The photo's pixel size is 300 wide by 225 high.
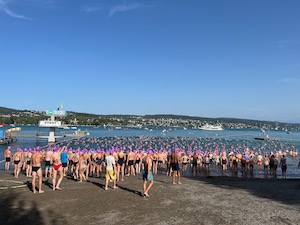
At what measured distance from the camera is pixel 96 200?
35.7ft

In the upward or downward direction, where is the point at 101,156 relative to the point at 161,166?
upward

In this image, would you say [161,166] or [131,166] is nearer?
[131,166]

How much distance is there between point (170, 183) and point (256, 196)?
4.61m

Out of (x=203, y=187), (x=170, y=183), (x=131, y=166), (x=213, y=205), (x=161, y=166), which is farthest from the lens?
(x=161, y=166)

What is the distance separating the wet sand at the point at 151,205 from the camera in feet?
28.2

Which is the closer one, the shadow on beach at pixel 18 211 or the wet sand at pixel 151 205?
the shadow on beach at pixel 18 211

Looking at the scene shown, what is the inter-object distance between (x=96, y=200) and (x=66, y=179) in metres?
5.76

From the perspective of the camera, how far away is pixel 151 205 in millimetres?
10180

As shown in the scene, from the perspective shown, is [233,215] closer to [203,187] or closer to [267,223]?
[267,223]

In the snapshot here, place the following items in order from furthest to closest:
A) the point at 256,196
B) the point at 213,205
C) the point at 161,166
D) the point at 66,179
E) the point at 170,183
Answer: the point at 161,166 < the point at 66,179 < the point at 170,183 < the point at 256,196 < the point at 213,205

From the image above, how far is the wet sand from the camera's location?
28.2 ft

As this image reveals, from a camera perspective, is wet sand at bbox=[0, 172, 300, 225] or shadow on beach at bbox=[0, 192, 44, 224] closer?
shadow on beach at bbox=[0, 192, 44, 224]

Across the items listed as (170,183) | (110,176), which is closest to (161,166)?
(170,183)

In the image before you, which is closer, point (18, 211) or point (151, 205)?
point (18, 211)
